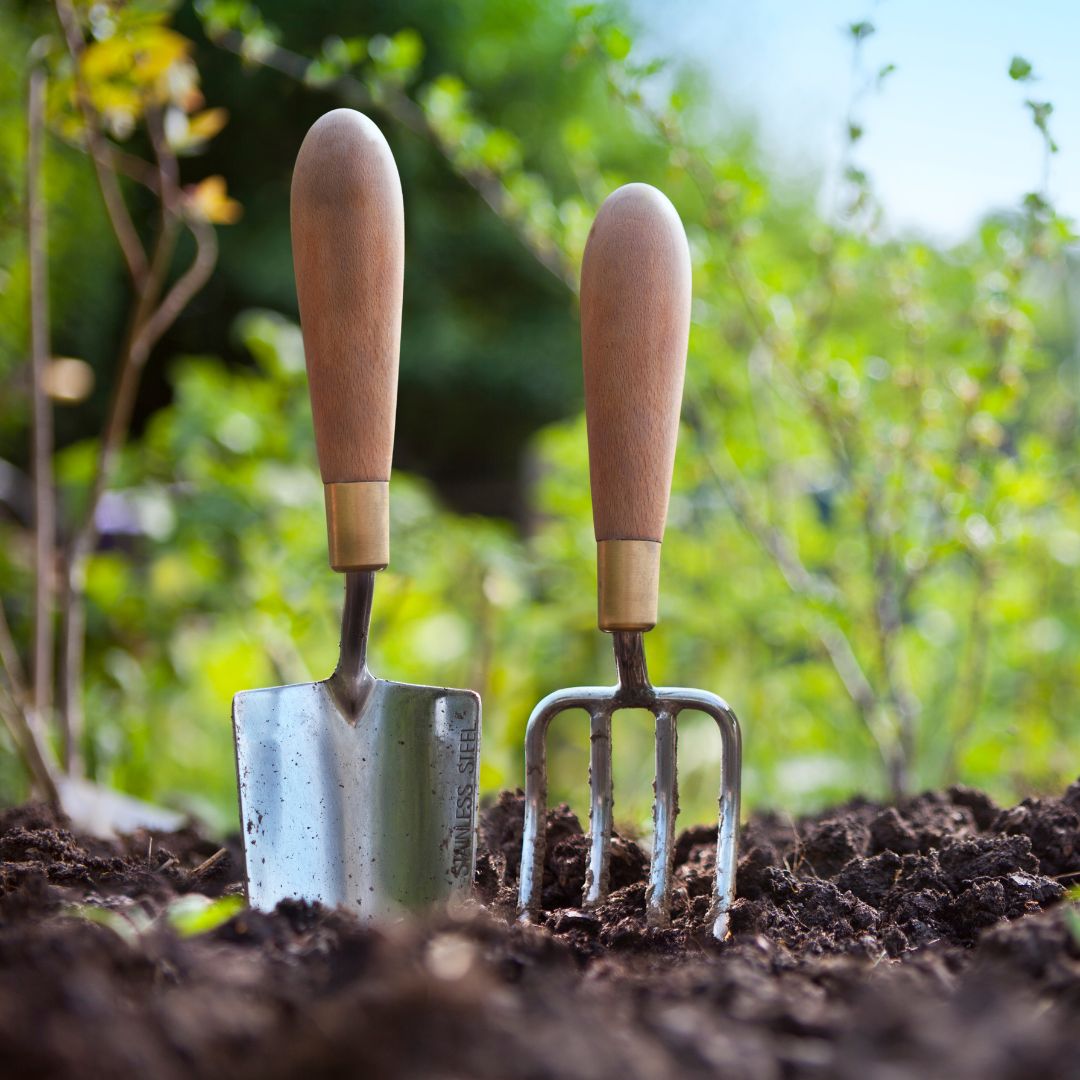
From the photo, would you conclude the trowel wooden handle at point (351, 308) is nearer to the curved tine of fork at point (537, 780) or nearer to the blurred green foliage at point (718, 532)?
the curved tine of fork at point (537, 780)

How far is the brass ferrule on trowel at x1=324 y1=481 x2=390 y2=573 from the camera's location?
0.75m

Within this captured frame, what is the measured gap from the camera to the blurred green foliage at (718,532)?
1.26 m

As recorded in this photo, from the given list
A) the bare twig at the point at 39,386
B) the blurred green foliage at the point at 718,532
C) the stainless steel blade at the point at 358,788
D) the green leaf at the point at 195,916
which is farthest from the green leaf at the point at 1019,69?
the bare twig at the point at 39,386

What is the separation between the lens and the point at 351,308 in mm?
727

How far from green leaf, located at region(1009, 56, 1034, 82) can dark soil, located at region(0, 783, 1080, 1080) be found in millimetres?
543

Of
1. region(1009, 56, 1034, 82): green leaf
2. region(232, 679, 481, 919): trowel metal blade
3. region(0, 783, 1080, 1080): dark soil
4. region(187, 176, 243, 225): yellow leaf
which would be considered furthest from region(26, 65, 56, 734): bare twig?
region(1009, 56, 1034, 82): green leaf

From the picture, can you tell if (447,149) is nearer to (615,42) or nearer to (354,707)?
(615,42)

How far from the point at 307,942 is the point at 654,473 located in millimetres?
347

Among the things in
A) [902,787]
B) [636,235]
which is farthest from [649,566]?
[902,787]

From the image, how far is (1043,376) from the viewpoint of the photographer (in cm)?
248

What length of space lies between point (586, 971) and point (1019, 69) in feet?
2.47

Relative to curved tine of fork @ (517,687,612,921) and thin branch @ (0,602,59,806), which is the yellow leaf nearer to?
thin branch @ (0,602,59,806)

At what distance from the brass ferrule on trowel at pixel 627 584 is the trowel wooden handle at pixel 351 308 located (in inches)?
5.9

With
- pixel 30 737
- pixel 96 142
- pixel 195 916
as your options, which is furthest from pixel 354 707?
pixel 96 142
